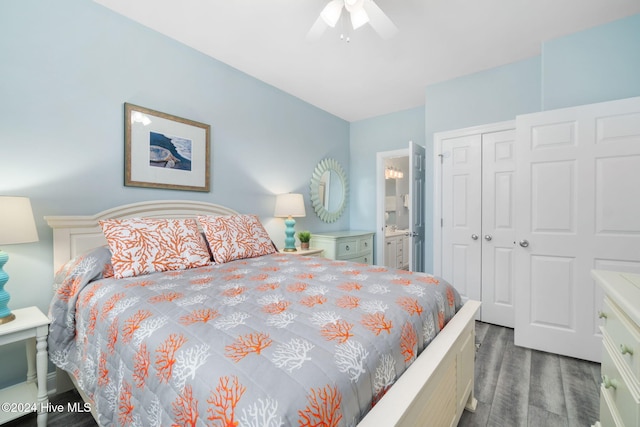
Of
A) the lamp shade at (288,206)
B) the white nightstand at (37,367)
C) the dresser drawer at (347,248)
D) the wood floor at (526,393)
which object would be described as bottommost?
the wood floor at (526,393)

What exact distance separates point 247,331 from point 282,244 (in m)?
2.56

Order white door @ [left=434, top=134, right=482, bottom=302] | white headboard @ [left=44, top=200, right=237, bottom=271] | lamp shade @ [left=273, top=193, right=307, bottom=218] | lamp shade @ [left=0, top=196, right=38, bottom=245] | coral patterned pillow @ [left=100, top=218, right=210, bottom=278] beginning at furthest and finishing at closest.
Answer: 1. lamp shade @ [left=273, top=193, right=307, bottom=218]
2. white door @ [left=434, top=134, right=482, bottom=302]
3. white headboard @ [left=44, top=200, right=237, bottom=271]
4. coral patterned pillow @ [left=100, top=218, right=210, bottom=278]
5. lamp shade @ [left=0, top=196, right=38, bottom=245]

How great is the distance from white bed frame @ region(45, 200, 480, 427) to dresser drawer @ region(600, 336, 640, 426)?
1.75 ft

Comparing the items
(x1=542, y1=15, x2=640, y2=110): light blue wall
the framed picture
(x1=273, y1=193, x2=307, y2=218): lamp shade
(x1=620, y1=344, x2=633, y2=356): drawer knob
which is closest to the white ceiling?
(x1=542, y1=15, x2=640, y2=110): light blue wall

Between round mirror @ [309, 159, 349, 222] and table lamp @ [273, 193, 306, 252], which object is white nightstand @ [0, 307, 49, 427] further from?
round mirror @ [309, 159, 349, 222]

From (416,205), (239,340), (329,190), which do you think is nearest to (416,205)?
(416,205)

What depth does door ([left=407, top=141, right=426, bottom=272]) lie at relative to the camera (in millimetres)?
3385

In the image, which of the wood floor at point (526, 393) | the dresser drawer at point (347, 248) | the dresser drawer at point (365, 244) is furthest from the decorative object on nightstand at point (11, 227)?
the dresser drawer at point (365, 244)

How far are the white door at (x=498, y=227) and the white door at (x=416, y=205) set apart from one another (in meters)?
0.74

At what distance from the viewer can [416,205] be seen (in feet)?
11.5

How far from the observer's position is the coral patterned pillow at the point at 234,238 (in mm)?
2160

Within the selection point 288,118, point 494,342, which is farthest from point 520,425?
point 288,118

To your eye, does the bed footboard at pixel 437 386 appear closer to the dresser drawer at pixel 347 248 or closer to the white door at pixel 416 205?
the white door at pixel 416 205

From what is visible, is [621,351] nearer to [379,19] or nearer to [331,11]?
[379,19]
